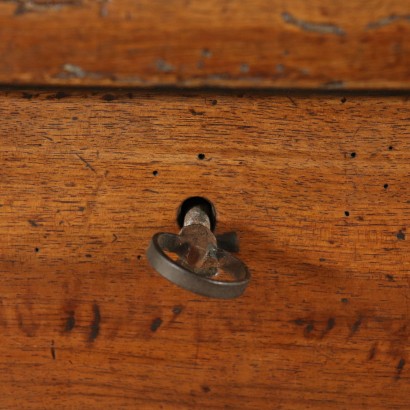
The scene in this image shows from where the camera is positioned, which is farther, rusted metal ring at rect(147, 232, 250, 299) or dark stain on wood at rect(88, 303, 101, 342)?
dark stain on wood at rect(88, 303, 101, 342)

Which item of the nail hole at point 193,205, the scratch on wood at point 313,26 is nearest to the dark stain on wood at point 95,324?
the nail hole at point 193,205

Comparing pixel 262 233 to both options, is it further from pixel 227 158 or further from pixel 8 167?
pixel 8 167

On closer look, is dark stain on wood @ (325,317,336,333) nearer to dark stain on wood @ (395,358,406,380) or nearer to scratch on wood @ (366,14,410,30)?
dark stain on wood @ (395,358,406,380)

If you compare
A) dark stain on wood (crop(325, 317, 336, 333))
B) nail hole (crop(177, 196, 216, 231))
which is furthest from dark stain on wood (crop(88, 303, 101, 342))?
dark stain on wood (crop(325, 317, 336, 333))

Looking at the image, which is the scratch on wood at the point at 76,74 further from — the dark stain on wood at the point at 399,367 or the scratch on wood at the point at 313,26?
the dark stain on wood at the point at 399,367

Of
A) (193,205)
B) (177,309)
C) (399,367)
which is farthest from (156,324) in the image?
(399,367)

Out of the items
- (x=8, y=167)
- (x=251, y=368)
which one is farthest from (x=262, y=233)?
(x=8, y=167)
